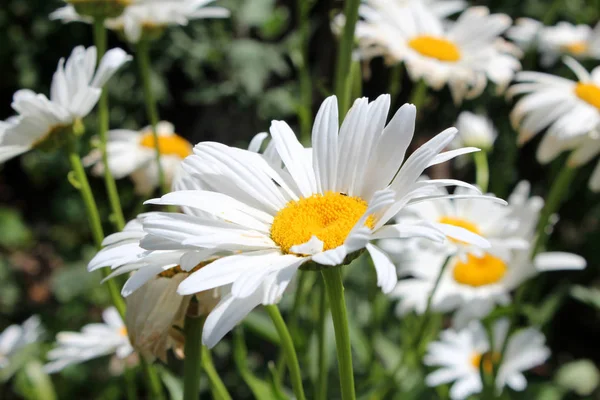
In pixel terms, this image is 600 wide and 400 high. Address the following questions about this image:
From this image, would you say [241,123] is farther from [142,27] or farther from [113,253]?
[113,253]

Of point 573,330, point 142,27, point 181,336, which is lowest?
point 573,330

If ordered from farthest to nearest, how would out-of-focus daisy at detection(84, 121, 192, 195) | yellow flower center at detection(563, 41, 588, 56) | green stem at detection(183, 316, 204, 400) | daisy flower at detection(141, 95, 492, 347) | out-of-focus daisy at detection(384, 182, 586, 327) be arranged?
yellow flower center at detection(563, 41, 588, 56), out-of-focus daisy at detection(84, 121, 192, 195), out-of-focus daisy at detection(384, 182, 586, 327), green stem at detection(183, 316, 204, 400), daisy flower at detection(141, 95, 492, 347)

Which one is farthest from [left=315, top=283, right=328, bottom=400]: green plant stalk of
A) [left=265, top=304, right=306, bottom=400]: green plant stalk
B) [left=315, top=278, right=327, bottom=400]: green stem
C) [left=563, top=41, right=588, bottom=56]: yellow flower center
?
[left=563, top=41, right=588, bottom=56]: yellow flower center

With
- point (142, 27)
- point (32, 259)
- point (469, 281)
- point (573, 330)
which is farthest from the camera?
point (32, 259)

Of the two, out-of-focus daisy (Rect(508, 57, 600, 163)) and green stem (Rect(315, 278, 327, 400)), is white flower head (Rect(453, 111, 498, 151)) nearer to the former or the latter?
out-of-focus daisy (Rect(508, 57, 600, 163))

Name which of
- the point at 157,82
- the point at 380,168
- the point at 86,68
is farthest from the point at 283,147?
the point at 157,82

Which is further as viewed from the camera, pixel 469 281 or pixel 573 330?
pixel 573 330

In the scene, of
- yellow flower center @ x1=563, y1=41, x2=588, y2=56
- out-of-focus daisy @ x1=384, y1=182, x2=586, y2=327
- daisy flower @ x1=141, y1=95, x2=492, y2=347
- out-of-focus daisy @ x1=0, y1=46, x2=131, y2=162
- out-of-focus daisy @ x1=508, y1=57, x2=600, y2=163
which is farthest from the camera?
yellow flower center @ x1=563, y1=41, x2=588, y2=56
